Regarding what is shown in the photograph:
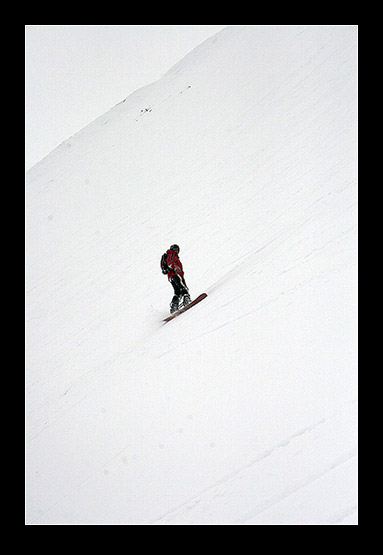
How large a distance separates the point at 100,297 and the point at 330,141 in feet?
26.4

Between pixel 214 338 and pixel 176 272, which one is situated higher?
pixel 176 272

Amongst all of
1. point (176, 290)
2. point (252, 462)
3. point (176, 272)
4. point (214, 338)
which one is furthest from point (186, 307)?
point (252, 462)

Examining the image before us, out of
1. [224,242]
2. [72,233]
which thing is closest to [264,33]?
[72,233]

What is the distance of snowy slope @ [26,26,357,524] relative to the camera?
414cm

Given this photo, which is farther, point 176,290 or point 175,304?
point 175,304

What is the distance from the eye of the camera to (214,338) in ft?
20.9

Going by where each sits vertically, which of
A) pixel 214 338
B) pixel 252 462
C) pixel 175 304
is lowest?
pixel 252 462

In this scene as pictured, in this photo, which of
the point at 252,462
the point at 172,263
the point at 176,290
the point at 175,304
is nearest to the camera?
the point at 252,462

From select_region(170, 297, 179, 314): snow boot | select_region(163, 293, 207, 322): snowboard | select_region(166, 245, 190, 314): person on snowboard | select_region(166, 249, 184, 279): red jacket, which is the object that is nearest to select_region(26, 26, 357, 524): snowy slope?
select_region(163, 293, 207, 322): snowboard

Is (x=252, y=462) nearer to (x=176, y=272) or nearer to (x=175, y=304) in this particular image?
(x=176, y=272)

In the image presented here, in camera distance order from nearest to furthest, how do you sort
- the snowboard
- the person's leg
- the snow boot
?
1. the snowboard
2. the person's leg
3. the snow boot

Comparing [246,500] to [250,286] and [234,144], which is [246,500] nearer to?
[250,286]

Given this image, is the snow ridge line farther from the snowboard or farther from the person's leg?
the person's leg

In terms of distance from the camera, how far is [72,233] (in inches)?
831
